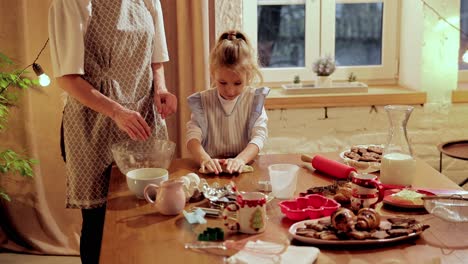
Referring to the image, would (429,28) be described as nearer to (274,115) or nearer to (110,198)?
(274,115)

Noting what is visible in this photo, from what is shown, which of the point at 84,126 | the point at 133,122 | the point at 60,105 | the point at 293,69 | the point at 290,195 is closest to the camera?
the point at 290,195

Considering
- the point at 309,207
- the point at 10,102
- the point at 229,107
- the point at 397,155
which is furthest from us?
the point at 10,102

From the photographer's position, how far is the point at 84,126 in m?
2.10

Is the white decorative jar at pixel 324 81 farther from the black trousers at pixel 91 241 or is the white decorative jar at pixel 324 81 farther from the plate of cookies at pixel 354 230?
the plate of cookies at pixel 354 230

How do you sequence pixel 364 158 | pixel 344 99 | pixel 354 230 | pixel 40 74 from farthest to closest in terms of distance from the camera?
pixel 344 99
pixel 40 74
pixel 364 158
pixel 354 230

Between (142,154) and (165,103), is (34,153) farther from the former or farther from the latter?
(142,154)

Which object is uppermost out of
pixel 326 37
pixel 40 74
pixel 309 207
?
pixel 326 37

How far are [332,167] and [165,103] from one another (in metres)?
0.63

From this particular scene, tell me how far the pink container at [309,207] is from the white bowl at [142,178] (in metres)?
0.36

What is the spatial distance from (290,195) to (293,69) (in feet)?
5.93

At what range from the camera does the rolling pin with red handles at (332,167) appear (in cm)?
185

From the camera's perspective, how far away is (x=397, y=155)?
1779 mm

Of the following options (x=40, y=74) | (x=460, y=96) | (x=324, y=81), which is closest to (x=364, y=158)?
(x=324, y=81)

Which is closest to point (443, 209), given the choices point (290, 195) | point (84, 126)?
point (290, 195)
